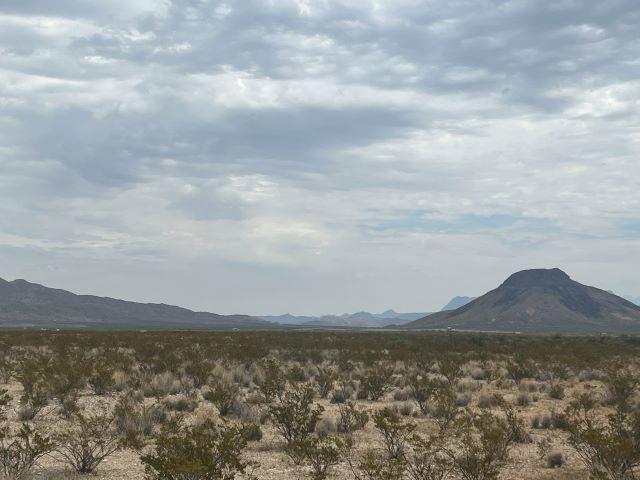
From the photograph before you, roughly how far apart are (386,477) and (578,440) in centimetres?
539

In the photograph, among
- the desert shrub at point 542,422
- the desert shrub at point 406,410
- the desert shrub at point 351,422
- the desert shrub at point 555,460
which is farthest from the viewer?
the desert shrub at point 406,410

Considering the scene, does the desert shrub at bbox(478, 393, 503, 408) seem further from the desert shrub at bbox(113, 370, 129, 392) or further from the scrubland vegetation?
the desert shrub at bbox(113, 370, 129, 392)

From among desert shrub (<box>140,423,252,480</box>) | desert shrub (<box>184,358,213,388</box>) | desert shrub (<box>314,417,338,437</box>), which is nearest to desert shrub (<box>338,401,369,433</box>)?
desert shrub (<box>314,417,338,437</box>)

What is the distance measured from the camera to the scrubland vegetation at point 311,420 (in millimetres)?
9445

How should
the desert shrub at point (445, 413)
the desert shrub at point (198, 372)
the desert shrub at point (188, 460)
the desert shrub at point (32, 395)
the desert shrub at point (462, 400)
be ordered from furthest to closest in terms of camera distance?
the desert shrub at point (198, 372), the desert shrub at point (462, 400), the desert shrub at point (32, 395), the desert shrub at point (445, 413), the desert shrub at point (188, 460)

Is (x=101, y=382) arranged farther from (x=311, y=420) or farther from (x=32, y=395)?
(x=311, y=420)

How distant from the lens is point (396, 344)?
43031 millimetres

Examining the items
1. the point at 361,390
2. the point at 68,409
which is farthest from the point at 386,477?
the point at 361,390

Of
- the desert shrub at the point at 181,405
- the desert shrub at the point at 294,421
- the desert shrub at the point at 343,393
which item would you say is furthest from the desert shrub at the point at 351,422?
the desert shrub at the point at 181,405

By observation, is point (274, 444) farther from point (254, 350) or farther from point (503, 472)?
point (254, 350)

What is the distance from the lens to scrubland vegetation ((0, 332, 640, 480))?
9445 mm

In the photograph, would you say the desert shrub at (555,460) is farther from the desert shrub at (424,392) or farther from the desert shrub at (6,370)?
the desert shrub at (6,370)

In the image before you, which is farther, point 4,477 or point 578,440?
point 578,440

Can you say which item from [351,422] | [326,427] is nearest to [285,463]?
[326,427]
